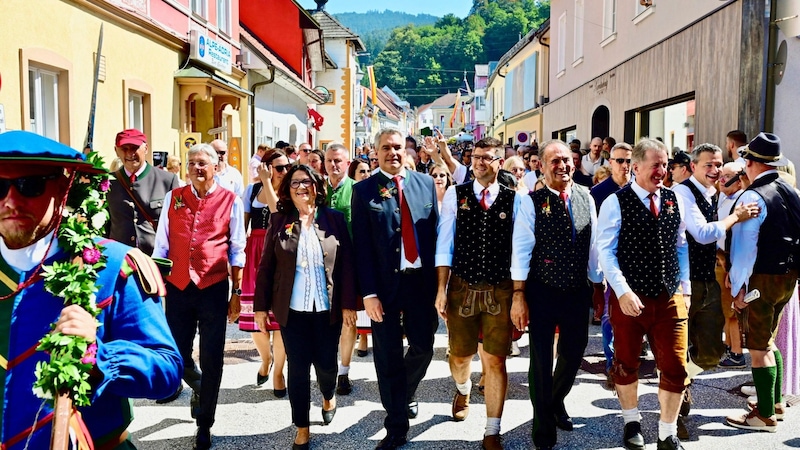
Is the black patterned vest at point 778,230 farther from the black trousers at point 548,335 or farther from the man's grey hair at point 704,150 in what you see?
the black trousers at point 548,335

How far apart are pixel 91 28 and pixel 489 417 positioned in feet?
24.8

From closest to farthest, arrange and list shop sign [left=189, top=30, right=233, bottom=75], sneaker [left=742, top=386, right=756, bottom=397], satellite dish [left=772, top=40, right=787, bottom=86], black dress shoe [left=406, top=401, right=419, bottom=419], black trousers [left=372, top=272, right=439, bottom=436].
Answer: black trousers [left=372, top=272, right=439, bottom=436], black dress shoe [left=406, top=401, right=419, bottom=419], sneaker [left=742, top=386, right=756, bottom=397], satellite dish [left=772, top=40, right=787, bottom=86], shop sign [left=189, top=30, right=233, bottom=75]

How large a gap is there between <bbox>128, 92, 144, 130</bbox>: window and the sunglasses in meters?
9.34

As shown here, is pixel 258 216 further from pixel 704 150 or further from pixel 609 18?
pixel 609 18

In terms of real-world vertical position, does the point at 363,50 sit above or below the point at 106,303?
above

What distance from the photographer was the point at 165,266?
2.45 meters

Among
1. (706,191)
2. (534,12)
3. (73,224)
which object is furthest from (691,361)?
(534,12)

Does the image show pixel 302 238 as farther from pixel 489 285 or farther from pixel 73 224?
pixel 73 224

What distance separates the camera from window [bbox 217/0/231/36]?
15352 mm

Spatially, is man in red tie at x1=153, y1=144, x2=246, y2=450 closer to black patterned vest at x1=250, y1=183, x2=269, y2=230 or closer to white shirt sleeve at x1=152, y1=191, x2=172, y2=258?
white shirt sleeve at x1=152, y1=191, x2=172, y2=258

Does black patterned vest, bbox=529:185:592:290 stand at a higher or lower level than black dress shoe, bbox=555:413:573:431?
higher

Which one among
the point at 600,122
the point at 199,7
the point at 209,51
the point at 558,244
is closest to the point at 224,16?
the point at 199,7

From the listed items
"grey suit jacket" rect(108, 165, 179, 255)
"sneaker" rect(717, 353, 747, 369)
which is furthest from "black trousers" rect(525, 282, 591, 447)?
"grey suit jacket" rect(108, 165, 179, 255)

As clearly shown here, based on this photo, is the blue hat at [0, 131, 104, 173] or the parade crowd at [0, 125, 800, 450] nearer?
the blue hat at [0, 131, 104, 173]
